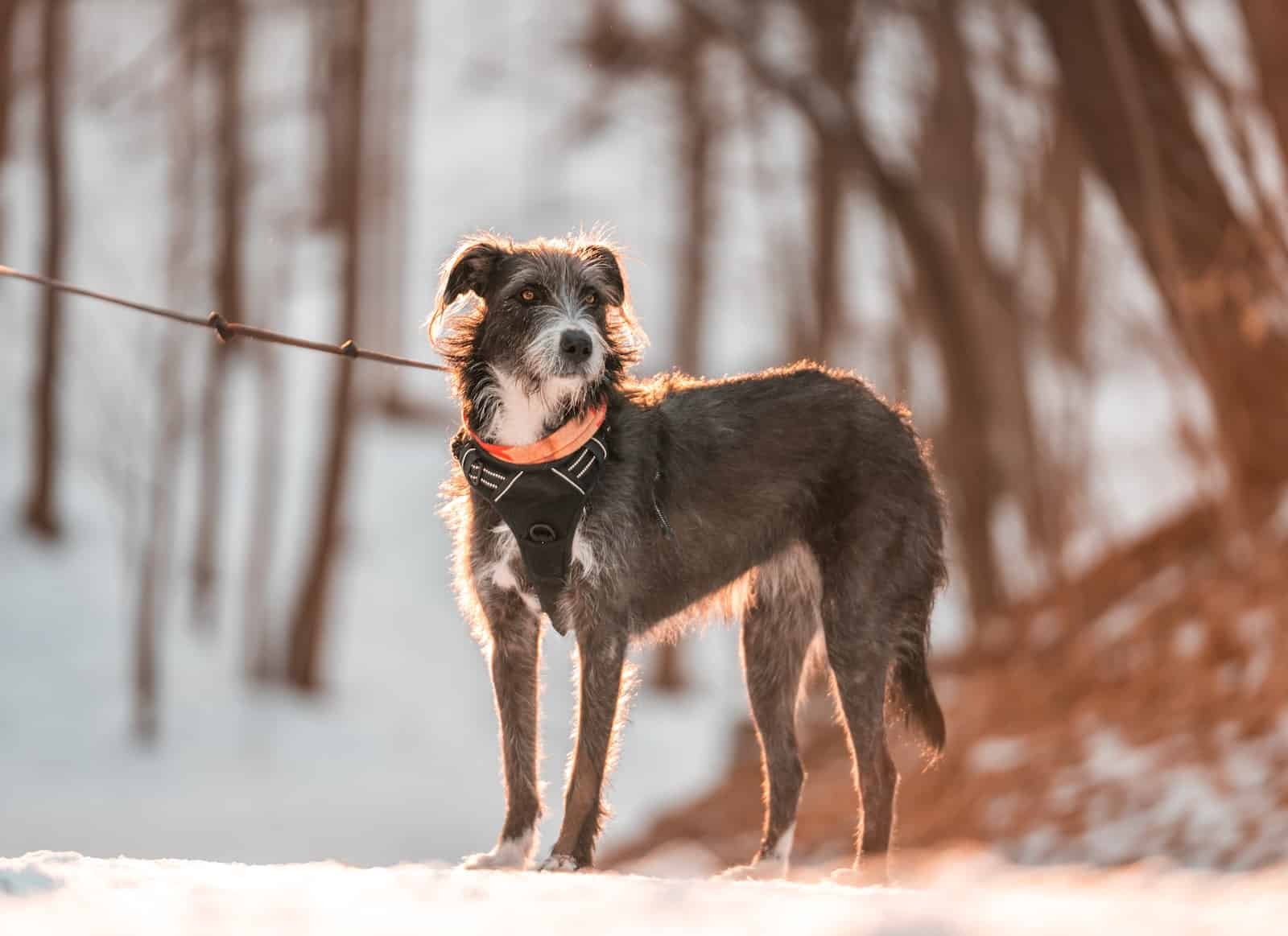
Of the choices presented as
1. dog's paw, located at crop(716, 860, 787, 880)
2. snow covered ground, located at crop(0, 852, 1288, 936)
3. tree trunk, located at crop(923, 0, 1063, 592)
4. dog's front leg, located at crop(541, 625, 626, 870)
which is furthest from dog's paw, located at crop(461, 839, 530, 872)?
tree trunk, located at crop(923, 0, 1063, 592)

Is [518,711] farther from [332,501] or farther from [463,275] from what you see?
[332,501]

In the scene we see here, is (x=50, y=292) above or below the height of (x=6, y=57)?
below

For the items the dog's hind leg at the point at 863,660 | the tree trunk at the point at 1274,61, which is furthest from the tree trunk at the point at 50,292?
the dog's hind leg at the point at 863,660

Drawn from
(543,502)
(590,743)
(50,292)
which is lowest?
(590,743)

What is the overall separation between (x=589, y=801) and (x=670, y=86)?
779 inches

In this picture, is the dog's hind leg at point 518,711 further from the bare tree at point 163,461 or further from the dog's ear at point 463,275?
the bare tree at point 163,461

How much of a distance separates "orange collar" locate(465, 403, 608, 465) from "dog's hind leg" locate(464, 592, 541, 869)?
51 centimetres

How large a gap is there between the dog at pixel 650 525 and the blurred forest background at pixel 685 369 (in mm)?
4367

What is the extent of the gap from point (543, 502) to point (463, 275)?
35.0 inches

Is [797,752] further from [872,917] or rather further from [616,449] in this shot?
[872,917]

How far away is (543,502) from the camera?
215 inches

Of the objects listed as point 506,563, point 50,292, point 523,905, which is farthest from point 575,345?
point 50,292

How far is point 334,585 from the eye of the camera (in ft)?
79.5

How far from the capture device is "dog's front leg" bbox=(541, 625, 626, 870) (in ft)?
17.6
